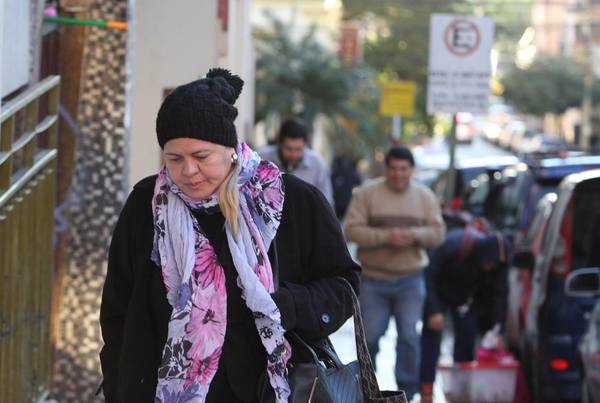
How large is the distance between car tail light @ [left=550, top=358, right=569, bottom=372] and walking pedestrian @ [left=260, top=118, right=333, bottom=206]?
2002 millimetres

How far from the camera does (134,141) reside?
9.14 metres

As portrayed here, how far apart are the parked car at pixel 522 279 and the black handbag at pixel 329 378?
21.4 feet

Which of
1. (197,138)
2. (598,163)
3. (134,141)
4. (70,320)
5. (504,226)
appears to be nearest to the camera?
(197,138)

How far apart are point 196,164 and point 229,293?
0.38m

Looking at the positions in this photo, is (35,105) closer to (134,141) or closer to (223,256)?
(223,256)

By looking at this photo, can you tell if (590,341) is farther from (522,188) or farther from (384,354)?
(522,188)

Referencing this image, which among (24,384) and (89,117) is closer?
(24,384)

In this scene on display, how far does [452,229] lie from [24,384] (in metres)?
5.09

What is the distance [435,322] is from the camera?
9.97 meters

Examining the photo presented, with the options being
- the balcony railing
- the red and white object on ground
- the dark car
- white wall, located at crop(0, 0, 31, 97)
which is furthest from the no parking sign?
the balcony railing

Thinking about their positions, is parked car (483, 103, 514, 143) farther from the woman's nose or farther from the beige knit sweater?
the woman's nose

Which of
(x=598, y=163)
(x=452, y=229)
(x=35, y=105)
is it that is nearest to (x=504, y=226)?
(x=598, y=163)

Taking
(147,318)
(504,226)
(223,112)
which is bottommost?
(504,226)

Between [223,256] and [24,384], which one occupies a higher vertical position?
[223,256]
